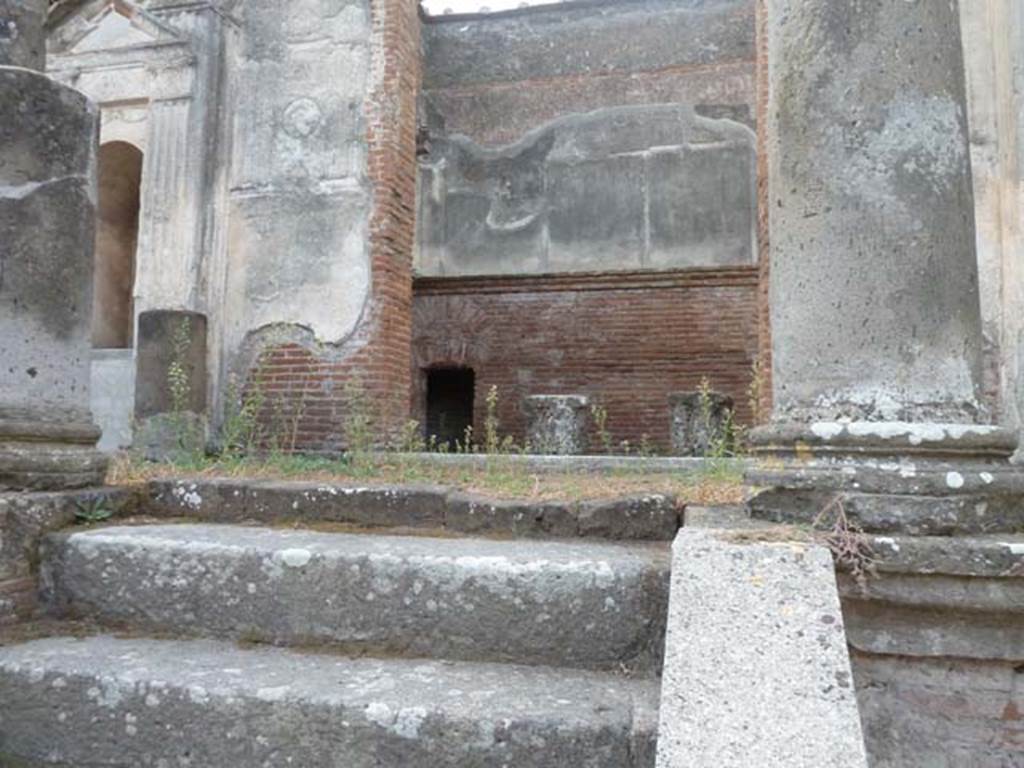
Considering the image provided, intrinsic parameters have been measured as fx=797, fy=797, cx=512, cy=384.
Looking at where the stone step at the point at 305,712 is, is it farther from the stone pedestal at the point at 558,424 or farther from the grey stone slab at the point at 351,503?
the stone pedestal at the point at 558,424

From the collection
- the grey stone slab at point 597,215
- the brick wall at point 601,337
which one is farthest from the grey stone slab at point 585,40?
the brick wall at point 601,337

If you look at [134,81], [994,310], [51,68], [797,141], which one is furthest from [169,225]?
[994,310]

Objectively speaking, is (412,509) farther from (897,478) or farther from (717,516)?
(897,478)

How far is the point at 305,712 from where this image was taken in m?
1.90

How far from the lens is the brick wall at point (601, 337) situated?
11.0 metres

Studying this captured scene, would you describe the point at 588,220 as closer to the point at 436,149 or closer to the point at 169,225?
the point at 436,149

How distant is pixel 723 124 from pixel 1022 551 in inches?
521

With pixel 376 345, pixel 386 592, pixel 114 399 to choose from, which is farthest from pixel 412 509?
pixel 114 399

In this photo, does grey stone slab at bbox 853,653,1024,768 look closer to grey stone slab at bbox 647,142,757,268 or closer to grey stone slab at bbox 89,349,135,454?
grey stone slab at bbox 89,349,135,454

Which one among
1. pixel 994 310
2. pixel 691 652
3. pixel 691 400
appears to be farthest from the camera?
pixel 691 400

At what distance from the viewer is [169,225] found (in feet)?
22.4

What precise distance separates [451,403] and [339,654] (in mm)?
10841

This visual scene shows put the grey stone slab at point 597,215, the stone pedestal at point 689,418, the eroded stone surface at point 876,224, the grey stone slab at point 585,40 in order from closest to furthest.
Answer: the eroded stone surface at point 876,224 < the stone pedestal at point 689,418 < the grey stone slab at point 597,215 < the grey stone slab at point 585,40

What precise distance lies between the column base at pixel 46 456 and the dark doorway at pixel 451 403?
9.80m
